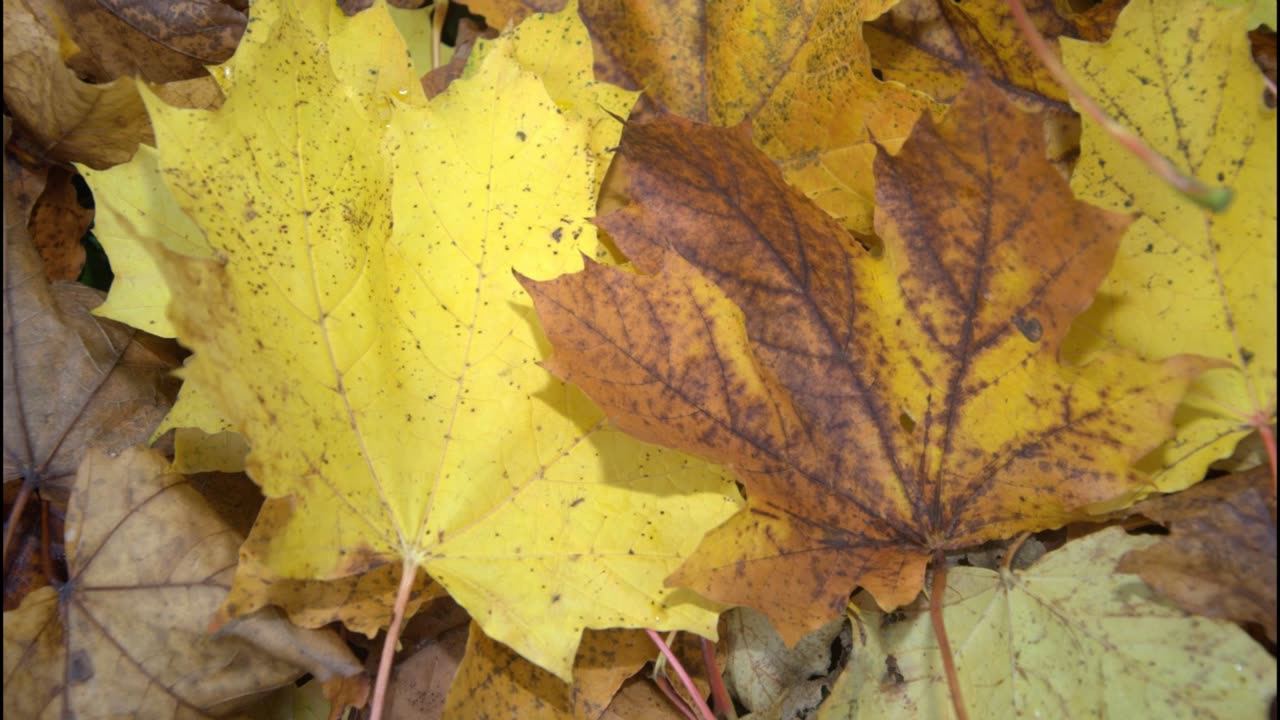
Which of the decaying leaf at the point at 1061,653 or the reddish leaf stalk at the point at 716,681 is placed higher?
the decaying leaf at the point at 1061,653

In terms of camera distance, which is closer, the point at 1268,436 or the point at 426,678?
the point at 1268,436

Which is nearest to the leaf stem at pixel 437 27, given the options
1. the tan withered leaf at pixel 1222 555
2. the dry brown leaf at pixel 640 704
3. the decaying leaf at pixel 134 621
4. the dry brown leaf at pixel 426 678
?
the decaying leaf at pixel 134 621

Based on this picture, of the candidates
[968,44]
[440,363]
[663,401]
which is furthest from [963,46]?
[440,363]

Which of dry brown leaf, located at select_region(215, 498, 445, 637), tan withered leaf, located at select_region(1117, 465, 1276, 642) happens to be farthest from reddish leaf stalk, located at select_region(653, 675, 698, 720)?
tan withered leaf, located at select_region(1117, 465, 1276, 642)

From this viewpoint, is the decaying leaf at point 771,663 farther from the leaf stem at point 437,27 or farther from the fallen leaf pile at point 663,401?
the leaf stem at point 437,27

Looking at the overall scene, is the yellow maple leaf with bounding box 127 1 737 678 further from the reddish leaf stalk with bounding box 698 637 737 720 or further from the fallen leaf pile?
the reddish leaf stalk with bounding box 698 637 737 720

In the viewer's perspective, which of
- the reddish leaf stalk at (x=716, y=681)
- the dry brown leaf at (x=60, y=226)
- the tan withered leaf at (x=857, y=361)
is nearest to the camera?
the tan withered leaf at (x=857, y=361)

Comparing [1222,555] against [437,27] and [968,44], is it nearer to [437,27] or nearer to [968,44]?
[968,44]
